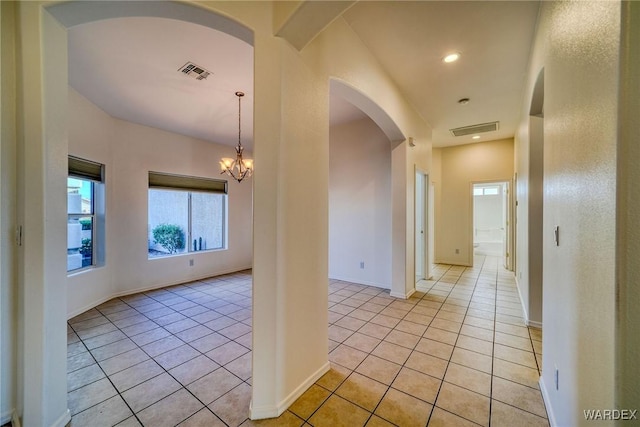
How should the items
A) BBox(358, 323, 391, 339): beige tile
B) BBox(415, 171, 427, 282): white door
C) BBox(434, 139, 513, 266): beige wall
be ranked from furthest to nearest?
1. BBox(434, 139, 513, 266): beige wall
2. BBox(415, 171, 427, 282): white door
3. BBox(358, 323, 391, 339): beige tile

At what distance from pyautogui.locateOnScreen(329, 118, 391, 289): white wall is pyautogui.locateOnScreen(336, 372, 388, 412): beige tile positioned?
8.15ft

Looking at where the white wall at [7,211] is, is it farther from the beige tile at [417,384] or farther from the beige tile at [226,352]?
the beige tile at [417,384]

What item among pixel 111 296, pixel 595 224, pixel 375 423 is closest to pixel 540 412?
pixel 375 423

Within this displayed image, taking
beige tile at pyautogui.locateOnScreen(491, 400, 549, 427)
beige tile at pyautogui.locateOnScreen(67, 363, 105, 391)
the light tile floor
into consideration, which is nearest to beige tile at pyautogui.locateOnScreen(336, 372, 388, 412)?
the light tile floor

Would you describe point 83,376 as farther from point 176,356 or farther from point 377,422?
point 377,422

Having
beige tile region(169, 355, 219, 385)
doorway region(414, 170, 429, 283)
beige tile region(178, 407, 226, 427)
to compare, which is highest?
doorway region(414, 170, 429, 283)

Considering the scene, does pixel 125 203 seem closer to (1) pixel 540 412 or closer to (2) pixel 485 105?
(1) pixel 540 412

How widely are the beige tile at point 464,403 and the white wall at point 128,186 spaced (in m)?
4.32

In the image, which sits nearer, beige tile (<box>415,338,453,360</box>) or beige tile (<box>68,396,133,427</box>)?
beige tile (<box>68,396,133,427</box>)

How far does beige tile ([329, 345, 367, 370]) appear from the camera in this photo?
2.12m

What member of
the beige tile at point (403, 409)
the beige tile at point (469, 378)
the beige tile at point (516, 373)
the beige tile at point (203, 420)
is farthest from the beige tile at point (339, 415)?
the beige tile at point (516, 373)

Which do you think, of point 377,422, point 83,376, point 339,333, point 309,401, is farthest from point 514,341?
point 83,376

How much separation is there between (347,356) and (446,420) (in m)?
0.88

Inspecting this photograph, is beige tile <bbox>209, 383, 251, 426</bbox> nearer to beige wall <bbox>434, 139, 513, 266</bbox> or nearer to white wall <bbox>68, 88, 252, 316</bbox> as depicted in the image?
white wall <bbox>68, 88, 252, 316</bbox>
